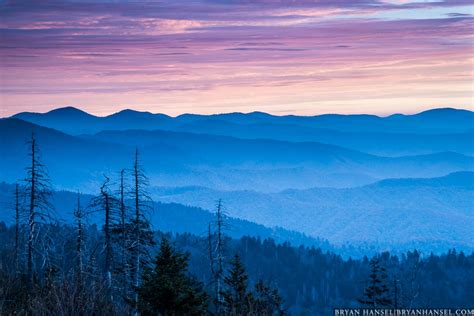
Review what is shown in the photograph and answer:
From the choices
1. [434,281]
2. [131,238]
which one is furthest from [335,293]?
[131,238]

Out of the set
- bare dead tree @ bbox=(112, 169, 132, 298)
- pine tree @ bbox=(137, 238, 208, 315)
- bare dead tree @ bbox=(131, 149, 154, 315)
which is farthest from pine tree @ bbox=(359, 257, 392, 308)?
pine tree @ bbox=(137, 238, 208, 315)

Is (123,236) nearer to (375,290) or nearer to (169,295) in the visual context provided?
(169,295)

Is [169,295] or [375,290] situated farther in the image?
[375,290]

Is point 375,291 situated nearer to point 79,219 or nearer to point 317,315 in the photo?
point 79,219

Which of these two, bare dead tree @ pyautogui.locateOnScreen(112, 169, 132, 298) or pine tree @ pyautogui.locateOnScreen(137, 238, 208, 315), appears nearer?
pine tree @ pyautogui.locateOnScreen(137, 238, 208, 315)

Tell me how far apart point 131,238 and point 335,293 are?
136 metres

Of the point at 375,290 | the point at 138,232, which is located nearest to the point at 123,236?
the point at 138,232

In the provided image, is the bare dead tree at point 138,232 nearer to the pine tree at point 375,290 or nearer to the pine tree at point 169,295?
the pine tree at point 169,295

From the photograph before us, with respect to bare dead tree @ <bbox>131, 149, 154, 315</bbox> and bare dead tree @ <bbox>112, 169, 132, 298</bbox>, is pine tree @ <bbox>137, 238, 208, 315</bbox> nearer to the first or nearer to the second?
bare dead tree @ <bbox>112, 169, 132, 298</bbox>

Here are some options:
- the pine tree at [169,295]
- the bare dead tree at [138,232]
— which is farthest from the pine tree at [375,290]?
the pine tree at [169,295]

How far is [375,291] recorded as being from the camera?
4319 cm

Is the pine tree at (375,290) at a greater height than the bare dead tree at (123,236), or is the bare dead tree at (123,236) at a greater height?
the bare dead tree at (123,236)

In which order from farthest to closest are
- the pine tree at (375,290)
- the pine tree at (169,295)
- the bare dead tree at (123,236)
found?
the pine tree at (375,290) → the bare dead tree at (123,236) → the pine tree at (169,295)

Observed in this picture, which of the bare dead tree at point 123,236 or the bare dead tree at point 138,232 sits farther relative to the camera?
the bare dead tree at point 138,232
